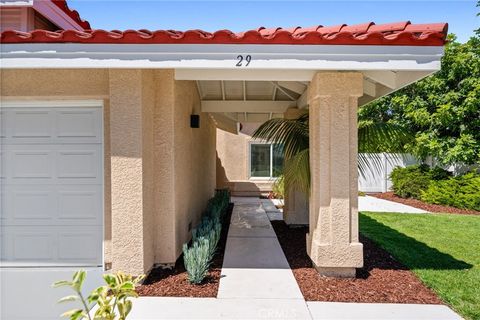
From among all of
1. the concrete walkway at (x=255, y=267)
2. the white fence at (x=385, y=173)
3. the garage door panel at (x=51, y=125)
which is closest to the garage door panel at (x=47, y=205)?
the garage door panel at (x=51, y=125)

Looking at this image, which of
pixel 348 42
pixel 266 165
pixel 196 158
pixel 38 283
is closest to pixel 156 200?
pixel 38 283

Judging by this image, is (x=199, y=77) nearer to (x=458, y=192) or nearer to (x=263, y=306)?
(x=263, y=306)

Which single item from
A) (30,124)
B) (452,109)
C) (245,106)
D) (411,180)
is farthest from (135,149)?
(452,109)

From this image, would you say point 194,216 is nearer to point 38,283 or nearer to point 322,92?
point 38,283

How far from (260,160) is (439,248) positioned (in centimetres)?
1235

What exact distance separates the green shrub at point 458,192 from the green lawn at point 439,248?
1995 millimetres

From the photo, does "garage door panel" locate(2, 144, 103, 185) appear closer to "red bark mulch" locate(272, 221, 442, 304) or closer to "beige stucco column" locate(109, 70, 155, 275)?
"beige stucco column" locate(109, 70, 155, 275)

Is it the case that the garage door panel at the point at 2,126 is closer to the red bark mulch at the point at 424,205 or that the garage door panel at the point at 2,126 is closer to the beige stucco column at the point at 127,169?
the beige stucco column at the point at 127,169

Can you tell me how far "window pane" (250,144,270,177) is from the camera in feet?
63.8

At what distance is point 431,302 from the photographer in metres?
4.96

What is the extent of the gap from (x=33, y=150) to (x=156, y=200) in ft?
9.24

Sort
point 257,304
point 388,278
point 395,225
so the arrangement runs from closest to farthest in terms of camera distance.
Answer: point 257,304, point 388,278, point 395,225

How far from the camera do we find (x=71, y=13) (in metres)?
9.12

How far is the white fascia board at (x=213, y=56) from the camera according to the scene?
16.0ft
